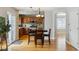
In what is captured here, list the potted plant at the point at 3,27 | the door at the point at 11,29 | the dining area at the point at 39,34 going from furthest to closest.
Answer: the dining area at the point at 39,34 < the door at the point at 11,29 < the potted plant at the point at 3,27

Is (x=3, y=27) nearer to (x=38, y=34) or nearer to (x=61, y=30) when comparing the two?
(x=38, y=34)

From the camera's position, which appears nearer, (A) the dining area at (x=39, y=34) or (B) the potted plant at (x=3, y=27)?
(B) the potted plant at (x=3, y=27)

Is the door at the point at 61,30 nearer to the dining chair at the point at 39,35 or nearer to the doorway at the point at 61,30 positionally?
the doorway at the point at 61,30

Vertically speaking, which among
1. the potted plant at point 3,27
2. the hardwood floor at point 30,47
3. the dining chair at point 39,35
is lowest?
the hardwood floor at point 30,47

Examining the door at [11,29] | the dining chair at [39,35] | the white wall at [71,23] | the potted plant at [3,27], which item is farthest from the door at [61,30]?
the potted plant at [3,27]

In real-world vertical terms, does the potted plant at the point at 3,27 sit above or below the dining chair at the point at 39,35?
above

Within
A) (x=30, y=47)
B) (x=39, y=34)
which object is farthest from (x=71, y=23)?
(x=30, y=47)

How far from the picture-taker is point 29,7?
309 cm

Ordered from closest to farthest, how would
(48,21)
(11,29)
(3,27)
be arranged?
(3,27), (11,29), (48,21)

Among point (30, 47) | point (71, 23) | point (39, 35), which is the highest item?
point (71, 23)

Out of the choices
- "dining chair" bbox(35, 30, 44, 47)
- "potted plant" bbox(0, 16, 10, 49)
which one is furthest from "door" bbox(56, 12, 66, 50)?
"potted plant" bbox(0, 16, 10, 49)

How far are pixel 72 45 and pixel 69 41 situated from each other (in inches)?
6.1
